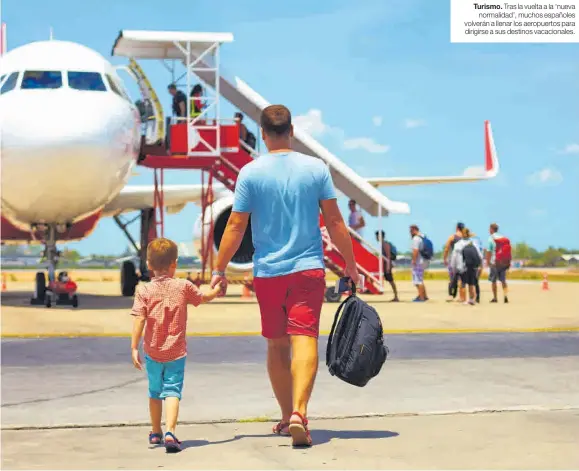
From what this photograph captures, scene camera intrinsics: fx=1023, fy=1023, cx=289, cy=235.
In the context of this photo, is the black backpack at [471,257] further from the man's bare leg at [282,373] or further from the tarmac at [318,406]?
the man's bare leg at [282,373]

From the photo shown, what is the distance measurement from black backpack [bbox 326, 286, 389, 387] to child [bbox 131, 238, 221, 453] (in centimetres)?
81

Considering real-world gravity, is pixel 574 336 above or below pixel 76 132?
below

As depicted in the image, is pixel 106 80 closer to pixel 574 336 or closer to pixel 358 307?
pixel 574 336

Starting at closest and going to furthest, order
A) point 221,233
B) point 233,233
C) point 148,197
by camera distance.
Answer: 1. point 233,233
2. point 221,233
3. point 148,197

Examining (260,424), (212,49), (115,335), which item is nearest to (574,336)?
(115,335)

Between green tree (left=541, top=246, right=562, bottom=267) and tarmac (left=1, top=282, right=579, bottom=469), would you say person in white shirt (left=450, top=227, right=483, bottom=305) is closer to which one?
tarmac (left=1, top=282, right=579, bottom=469)

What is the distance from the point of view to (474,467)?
4691mm

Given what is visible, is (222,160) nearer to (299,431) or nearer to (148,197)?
(148,197)

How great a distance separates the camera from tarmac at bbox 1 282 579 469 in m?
4.98

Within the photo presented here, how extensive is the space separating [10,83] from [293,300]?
1219cm

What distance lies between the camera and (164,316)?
5.36 metres

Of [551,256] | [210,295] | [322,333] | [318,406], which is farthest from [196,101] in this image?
[551,256]

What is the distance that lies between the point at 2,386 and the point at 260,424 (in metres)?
2.65

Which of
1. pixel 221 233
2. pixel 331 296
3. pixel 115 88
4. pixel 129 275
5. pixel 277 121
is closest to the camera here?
pixel 277 121
